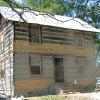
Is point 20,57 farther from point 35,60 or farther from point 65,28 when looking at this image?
point 65,28

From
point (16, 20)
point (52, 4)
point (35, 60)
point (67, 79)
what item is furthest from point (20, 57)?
point (52, 4)

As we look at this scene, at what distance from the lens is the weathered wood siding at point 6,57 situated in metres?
22.1

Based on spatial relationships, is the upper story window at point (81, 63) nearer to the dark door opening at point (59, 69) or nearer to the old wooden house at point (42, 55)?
the old wooden house at point (42, 55)

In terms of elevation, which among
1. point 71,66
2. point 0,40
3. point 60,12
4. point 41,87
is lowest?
point 41,87

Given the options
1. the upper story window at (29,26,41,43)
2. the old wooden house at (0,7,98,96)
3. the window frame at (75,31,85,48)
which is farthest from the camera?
the window frame at (75,31,85,48)

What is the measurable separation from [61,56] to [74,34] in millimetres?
2540

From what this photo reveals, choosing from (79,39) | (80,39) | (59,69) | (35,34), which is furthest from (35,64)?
(80,39)

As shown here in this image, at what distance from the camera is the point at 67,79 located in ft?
79.6

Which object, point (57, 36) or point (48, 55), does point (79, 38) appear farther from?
point (48, 55)

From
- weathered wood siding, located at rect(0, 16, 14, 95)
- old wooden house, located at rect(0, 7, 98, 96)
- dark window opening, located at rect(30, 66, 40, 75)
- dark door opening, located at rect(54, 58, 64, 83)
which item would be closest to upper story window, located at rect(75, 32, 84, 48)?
old wooden house, located at rect(0, 7, 98, 96)

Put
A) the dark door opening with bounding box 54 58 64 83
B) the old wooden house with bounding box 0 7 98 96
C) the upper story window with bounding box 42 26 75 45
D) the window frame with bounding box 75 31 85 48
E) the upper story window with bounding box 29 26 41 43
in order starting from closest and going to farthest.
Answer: the old wooden house with bounding box 0 7 98 96 → the upper story window with bounding box 29 26 41 43 → the upper story window with bounding box 42 26 75 45 → the dark door opening with bounding box 54 58 64 83 → the window frame with bounding box 75 31 85 48

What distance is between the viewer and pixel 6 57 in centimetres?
2330

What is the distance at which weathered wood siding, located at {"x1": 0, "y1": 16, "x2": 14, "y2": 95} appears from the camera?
870 inches

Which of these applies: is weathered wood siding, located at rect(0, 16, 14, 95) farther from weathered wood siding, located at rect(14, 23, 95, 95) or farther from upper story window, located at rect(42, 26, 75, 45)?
upper story window, located at rect(42, 26, 75, 45)
